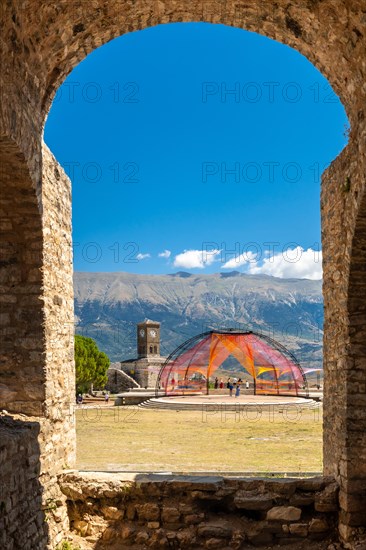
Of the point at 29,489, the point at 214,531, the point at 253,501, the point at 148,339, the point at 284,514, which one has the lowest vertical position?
the point at 148,339

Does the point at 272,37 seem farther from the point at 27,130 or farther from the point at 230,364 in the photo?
the point at 230,364

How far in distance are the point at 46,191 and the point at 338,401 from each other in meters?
4.08

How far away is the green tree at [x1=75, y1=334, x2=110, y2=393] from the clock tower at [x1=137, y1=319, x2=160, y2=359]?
23.2 m

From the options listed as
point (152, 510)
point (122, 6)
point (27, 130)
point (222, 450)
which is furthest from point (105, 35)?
point (222, 450)

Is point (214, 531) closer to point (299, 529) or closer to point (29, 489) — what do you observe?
point (299, 529)

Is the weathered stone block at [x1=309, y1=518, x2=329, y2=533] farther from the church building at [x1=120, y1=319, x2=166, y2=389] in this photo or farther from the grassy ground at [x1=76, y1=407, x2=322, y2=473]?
the church building at [x1=120, y1=319, x2=166, y2=389]

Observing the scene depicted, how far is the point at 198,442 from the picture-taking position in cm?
1526

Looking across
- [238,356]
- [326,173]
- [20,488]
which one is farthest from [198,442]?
[238,356]

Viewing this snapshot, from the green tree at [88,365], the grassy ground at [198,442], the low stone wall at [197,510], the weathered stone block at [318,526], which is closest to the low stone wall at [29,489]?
the low stone wall at [197,510]

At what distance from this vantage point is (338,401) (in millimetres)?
6445

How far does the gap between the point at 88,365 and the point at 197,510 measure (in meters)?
31.6

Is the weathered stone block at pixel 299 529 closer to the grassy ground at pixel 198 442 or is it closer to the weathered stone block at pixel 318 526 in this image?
the weathered stone block at pixel 318 526

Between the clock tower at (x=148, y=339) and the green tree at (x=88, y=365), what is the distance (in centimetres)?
2319

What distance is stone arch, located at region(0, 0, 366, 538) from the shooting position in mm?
5473
